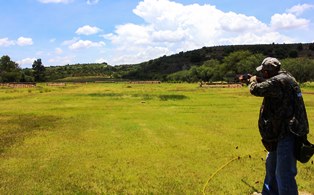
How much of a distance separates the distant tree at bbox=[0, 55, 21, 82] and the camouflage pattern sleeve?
125m

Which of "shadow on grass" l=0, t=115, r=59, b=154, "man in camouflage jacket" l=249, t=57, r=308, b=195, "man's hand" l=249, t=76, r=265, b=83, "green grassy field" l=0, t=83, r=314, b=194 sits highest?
"man's hand" l=249, t=76, r=265, b=83

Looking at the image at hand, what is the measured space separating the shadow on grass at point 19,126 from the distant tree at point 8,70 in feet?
335

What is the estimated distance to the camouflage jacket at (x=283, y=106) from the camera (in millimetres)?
6957

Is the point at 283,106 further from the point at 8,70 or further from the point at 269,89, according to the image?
the point at 8,70

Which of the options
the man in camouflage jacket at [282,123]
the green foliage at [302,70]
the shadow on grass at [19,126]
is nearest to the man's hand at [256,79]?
the man in camouflage jacket at [282,123]

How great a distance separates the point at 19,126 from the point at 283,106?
59.7ft

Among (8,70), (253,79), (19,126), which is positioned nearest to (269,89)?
(253,79)

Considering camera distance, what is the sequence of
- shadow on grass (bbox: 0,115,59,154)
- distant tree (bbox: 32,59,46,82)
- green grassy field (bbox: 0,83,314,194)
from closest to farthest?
green grassy field (bbox: 0,83,314,194) → shadow on grass (bbox: 0,115,59,154) → distant tree (bbox: 32,59,46,82)

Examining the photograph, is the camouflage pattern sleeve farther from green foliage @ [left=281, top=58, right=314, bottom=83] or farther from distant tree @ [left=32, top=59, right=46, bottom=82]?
distant tree @ [left=32, top=59, right=46, bottom=82]

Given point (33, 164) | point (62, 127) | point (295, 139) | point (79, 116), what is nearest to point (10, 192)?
point (33, 164)

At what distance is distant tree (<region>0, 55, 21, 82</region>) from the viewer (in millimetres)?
123000

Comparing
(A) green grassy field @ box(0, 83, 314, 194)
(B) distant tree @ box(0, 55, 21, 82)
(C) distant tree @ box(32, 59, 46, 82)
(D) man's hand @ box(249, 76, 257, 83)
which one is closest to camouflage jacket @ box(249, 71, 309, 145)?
(D) man's hand @ box(249, 76, 257, 83)

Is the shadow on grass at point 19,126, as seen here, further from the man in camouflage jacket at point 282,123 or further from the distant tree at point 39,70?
the distant tree at point 39,70

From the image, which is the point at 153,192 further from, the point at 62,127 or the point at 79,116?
the point at 79,116
